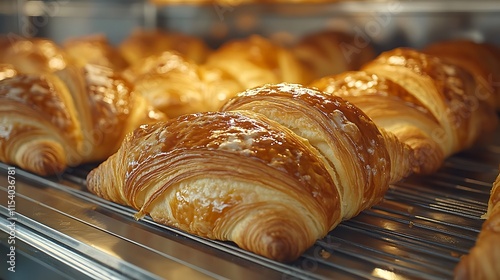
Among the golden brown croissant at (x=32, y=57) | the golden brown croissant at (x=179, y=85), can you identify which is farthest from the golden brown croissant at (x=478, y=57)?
the golden brown croissant at (x=32, y=57)

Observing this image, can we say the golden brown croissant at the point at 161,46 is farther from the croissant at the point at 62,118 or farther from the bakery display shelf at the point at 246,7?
the croissant at the point at 62,118

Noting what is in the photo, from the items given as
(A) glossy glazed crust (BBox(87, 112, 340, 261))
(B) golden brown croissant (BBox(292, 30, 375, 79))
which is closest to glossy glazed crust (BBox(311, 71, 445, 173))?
(A) glossy glazed crust (BBox(87, 112, 340, 261))

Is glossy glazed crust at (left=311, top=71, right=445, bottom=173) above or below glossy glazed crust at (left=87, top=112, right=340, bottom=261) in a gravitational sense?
above

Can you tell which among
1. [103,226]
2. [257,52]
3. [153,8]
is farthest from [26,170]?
[153,8]

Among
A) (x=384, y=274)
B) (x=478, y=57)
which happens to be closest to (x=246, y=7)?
(x=478, y=57)

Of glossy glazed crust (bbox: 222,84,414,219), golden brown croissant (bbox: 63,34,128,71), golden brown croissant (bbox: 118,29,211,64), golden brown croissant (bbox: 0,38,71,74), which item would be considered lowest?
glossy glazed crust (bbox: 222,84,414,219)

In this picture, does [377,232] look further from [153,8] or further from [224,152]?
[153,8]

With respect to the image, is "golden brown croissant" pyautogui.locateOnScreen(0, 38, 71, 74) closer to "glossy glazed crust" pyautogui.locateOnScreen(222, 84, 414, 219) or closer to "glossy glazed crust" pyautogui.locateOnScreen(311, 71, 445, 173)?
"glossy glazed crust" pyautogui.locateOnScreen(311, 71, 445, 173)
